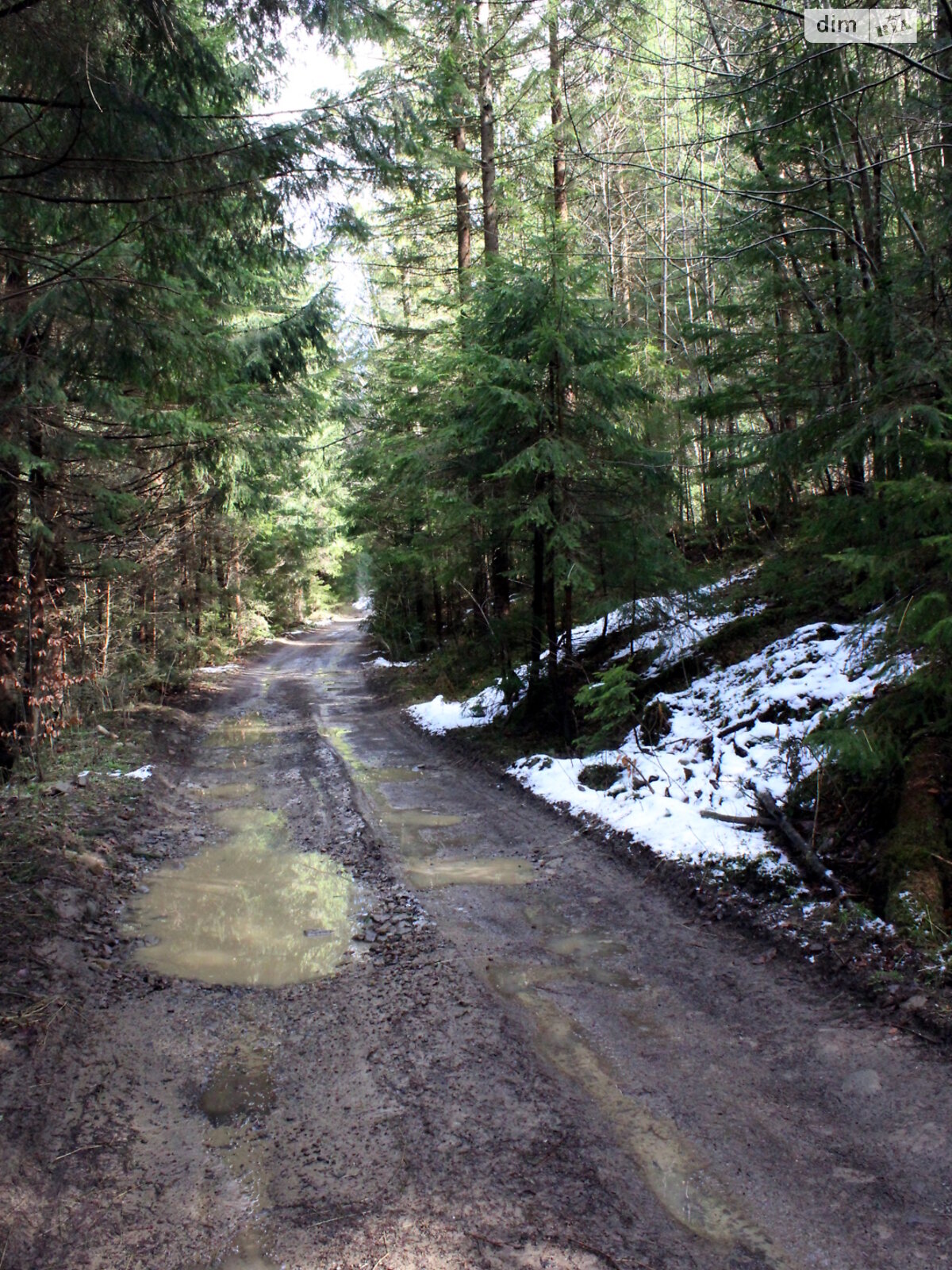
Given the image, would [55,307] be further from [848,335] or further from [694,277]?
[694,277]

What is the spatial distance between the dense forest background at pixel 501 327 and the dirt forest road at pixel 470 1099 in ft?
6.07

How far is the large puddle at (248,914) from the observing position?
5.13m

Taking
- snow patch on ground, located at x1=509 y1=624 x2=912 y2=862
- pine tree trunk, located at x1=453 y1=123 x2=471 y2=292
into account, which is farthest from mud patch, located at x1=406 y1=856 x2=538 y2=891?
pine tree trunk, located at x1=453 y1=123 x2=471 y2=292

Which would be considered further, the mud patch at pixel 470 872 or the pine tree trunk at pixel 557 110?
the pine tree trunk at pixel 557 110

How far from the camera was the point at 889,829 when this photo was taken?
216 inches

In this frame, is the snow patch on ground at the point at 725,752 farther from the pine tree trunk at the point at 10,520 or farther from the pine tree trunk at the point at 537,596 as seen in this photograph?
the pine tree trunk at the point at 10,520

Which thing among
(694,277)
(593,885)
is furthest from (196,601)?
(593,885)

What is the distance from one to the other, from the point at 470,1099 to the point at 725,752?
16.3 ft

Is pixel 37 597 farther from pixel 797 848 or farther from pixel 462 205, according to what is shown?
pixel 462 205

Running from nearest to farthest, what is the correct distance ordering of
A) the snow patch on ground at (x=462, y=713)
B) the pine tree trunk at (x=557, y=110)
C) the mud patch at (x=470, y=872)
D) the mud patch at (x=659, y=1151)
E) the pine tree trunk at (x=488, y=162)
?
the mud patch at (x=659, y=1151), the mud patch at (x=470, y=872), the snow patch on ground at (x=462, y=713), the pine tree trunk at (x=557, y=110), the pine tree trunk at (x=488, y=162)

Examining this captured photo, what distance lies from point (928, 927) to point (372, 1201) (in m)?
3.47

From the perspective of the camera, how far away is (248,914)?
600 cm

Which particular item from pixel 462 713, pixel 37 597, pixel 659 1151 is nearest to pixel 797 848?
pixel 659 1151

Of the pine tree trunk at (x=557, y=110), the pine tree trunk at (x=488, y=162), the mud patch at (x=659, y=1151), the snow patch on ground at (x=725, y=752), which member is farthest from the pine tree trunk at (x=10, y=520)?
the pine tree trunk at (x=488, y=162)
